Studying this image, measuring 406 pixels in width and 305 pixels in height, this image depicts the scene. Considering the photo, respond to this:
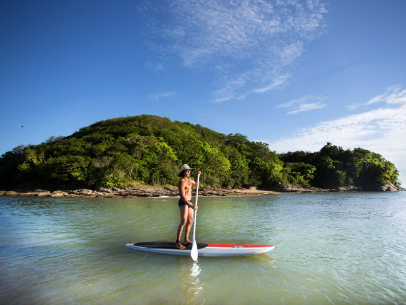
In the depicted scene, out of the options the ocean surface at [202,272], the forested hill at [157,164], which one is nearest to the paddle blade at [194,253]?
the ocean surface at [202,272]

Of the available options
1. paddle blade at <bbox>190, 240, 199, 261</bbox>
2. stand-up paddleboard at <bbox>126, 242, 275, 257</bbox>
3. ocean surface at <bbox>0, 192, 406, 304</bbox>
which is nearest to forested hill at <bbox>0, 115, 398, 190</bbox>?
ocean surface at <bbox>0, 192, 406, 304</bbox>

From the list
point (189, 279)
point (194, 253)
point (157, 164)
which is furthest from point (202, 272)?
point (157, 164)

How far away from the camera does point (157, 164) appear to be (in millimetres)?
57188

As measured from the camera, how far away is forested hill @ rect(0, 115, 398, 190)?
53.3 m

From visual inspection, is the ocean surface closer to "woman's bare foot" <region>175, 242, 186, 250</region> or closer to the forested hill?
"woman's bare foot" <region>175, 242, 186, 250</region>

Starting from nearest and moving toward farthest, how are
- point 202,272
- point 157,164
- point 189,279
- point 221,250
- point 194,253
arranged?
1. point 189,279
2. point 202,272
3. point 194,253
4. point 221,250
5. point 157,164

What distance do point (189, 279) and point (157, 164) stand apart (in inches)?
2056

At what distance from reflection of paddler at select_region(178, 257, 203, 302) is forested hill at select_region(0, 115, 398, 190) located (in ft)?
156

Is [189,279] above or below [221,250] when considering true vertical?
below

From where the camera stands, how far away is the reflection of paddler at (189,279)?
5199 millimetres

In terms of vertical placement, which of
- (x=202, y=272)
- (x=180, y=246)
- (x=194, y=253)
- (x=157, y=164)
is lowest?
(x=202, y=272)

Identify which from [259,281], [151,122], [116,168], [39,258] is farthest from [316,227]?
[151,122]

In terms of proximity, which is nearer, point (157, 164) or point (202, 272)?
point (202, 272)

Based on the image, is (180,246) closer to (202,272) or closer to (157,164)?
(202,272)
